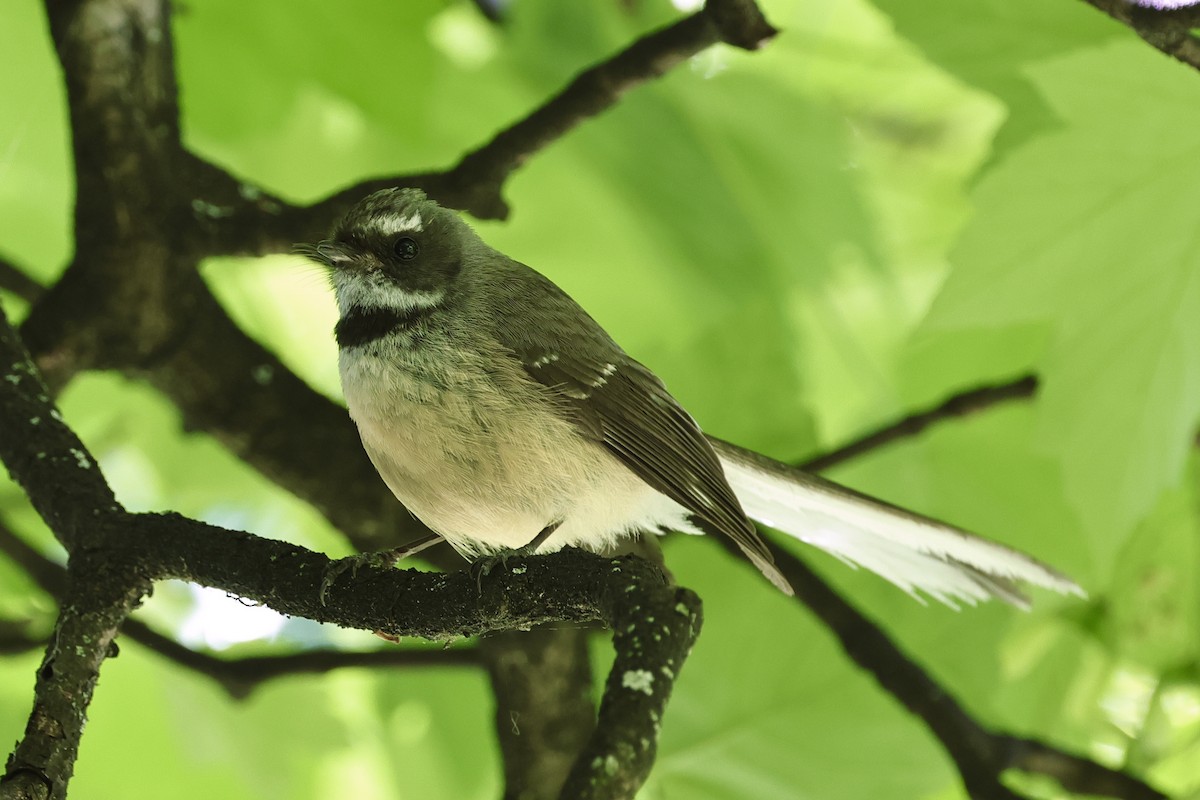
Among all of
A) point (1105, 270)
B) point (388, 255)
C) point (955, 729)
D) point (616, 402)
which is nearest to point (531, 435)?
point (616, 402)

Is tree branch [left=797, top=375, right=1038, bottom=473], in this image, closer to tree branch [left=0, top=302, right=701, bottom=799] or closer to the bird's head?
the bird's head

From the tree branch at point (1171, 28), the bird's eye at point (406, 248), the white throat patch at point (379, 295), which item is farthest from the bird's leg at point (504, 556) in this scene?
the tree branch at point (1171, 28)

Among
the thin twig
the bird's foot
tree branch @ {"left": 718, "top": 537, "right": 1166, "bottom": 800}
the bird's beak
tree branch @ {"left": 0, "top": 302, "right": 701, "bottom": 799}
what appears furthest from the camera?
tree branch @ {"left": 718, "top": 537, "right": 1166, "bottom": 800}

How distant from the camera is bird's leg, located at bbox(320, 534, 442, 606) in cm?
146

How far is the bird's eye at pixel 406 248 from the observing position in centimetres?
205

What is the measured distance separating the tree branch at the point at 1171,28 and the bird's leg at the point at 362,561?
47.9 inches

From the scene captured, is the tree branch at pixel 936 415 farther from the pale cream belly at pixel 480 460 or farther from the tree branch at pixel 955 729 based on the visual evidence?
the pale cream belly at pixel 480 460

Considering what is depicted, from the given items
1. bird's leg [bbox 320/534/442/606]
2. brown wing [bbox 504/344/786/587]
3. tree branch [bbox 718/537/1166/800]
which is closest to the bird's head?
brown wing [bbox 504/344/786/587]

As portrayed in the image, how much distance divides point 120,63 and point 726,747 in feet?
5.81

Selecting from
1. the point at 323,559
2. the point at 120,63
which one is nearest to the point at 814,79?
the point at 120,63

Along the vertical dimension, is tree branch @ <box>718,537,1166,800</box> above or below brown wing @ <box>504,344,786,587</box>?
below

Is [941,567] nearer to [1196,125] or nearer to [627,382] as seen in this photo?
[627,382]

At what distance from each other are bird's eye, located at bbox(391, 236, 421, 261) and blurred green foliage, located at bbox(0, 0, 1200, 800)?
357mm

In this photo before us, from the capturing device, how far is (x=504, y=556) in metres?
1.52
